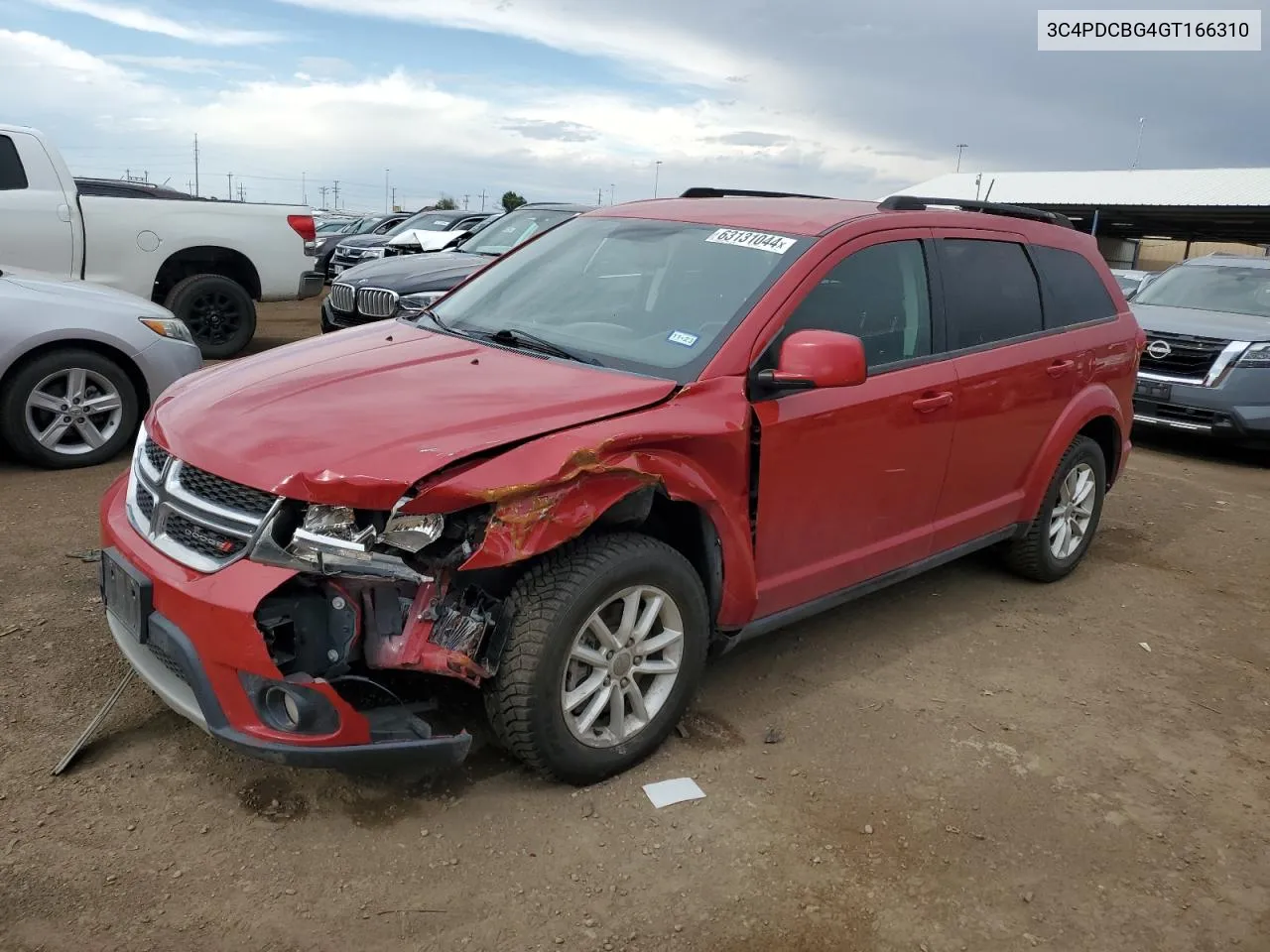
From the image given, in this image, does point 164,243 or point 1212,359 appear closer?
point 1212,359

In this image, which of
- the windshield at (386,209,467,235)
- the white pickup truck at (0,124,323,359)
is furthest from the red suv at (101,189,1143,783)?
the windshield at (386,209,467,235)

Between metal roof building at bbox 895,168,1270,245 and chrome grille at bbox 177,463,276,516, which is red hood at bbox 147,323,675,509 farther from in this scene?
metal roof building at bbox 895,168,1270,245

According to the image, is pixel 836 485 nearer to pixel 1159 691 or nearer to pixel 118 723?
pixel 1159 691

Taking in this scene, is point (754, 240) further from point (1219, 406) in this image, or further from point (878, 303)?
point (1219, 406)

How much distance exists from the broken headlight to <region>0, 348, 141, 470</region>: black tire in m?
4.31

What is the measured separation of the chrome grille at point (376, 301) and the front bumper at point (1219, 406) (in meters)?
6.48

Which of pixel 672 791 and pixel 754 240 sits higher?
pixel 754 240

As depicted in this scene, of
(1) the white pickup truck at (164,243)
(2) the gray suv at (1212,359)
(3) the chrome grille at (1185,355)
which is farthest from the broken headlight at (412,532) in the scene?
(3) the chrome grille at (1185,355)

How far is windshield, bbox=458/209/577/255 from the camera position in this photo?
393 inches

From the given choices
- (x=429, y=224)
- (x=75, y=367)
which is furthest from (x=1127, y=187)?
(x=75, y=367)

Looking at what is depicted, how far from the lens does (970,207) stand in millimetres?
4770

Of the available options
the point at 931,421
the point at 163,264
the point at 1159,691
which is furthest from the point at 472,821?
the point at 163,264

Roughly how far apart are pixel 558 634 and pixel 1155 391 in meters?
7.73

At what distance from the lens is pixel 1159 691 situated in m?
4.12
